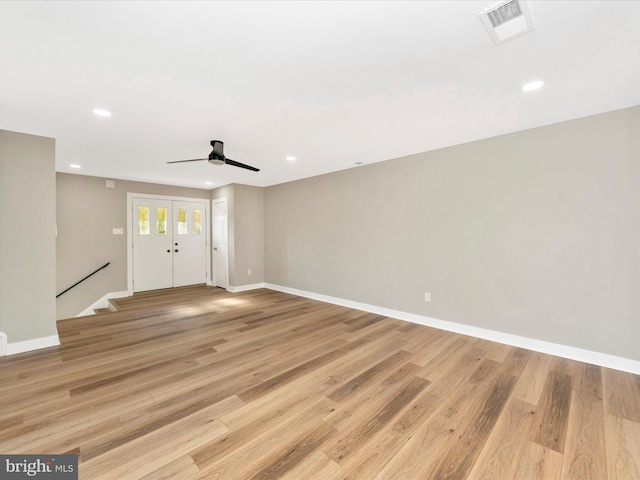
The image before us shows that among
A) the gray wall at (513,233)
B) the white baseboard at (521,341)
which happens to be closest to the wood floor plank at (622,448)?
the white baseboard at (521,341)

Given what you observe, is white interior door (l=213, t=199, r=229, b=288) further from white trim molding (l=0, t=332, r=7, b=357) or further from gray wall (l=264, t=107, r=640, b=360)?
white trim molding (l=0, t=332, r=7, b=357)

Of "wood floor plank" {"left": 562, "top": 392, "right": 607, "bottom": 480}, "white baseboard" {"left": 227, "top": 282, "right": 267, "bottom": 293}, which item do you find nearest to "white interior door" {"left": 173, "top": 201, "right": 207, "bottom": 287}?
"white baseboard" {"left": 227, "top": 282, "right": 267, "bottom": 293}

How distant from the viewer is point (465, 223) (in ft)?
12.1

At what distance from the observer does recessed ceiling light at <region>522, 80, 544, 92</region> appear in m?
2.24

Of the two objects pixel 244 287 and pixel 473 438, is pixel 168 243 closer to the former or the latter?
pixel 244 287

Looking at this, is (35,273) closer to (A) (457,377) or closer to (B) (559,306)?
(A) (457,377)

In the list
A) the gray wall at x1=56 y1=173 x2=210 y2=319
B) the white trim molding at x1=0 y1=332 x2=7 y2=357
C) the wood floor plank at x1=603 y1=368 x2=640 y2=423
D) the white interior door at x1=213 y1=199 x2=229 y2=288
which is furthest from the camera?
the white interior door at x1=213 y1=199 x2=229 y2=288

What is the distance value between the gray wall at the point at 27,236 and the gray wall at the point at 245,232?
3383 mm

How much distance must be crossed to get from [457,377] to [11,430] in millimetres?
3575

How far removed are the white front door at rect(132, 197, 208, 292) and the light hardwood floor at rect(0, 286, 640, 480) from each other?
2.89m

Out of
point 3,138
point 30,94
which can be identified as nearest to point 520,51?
point 30,94

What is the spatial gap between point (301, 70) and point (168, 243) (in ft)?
19.9

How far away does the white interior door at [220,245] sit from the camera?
6.74m

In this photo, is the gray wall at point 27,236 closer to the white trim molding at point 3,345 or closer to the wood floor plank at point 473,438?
the white trim molding at point 3,345
